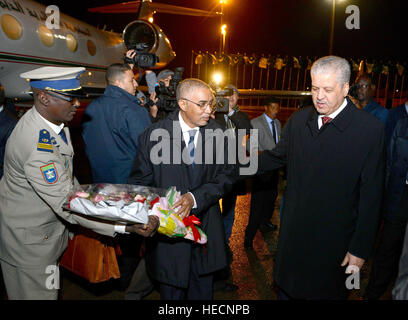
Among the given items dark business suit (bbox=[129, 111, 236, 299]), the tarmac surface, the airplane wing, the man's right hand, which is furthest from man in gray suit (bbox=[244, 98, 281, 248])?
the airplane wing

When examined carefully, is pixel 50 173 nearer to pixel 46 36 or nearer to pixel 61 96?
pixel 61 96

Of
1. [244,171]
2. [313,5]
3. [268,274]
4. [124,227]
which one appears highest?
[313,5]

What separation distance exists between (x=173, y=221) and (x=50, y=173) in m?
0.91

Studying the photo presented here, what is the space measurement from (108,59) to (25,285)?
12905 mm

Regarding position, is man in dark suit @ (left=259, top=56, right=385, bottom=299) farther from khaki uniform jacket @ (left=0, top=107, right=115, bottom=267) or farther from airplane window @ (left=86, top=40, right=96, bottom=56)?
airplane window @ (left=86, top=40, right=96, bottom=56)

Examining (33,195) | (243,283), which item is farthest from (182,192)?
(243,283)

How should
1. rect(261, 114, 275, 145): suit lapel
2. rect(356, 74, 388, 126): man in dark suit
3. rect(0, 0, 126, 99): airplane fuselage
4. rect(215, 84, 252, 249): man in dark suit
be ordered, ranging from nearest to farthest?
rect(356, 74, 388, 126): man in dark suit < rect(215, 84, 252, 249): man in dark suit < rect(261, 114, 275, 145): suit lapel < rect(0, 0, 126, 99): airplane fuselage

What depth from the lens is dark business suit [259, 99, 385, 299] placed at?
6.88ft

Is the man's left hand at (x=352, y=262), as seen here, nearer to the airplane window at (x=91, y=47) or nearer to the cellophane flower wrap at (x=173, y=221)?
the cellophane flower wrap at (x=173, y=221)

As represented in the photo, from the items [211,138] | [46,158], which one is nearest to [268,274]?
[211,138]

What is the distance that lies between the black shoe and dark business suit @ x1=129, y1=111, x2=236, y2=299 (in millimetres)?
2753

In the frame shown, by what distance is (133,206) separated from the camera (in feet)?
6.63

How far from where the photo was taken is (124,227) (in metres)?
2.21

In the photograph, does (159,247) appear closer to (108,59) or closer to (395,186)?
(395,186)
